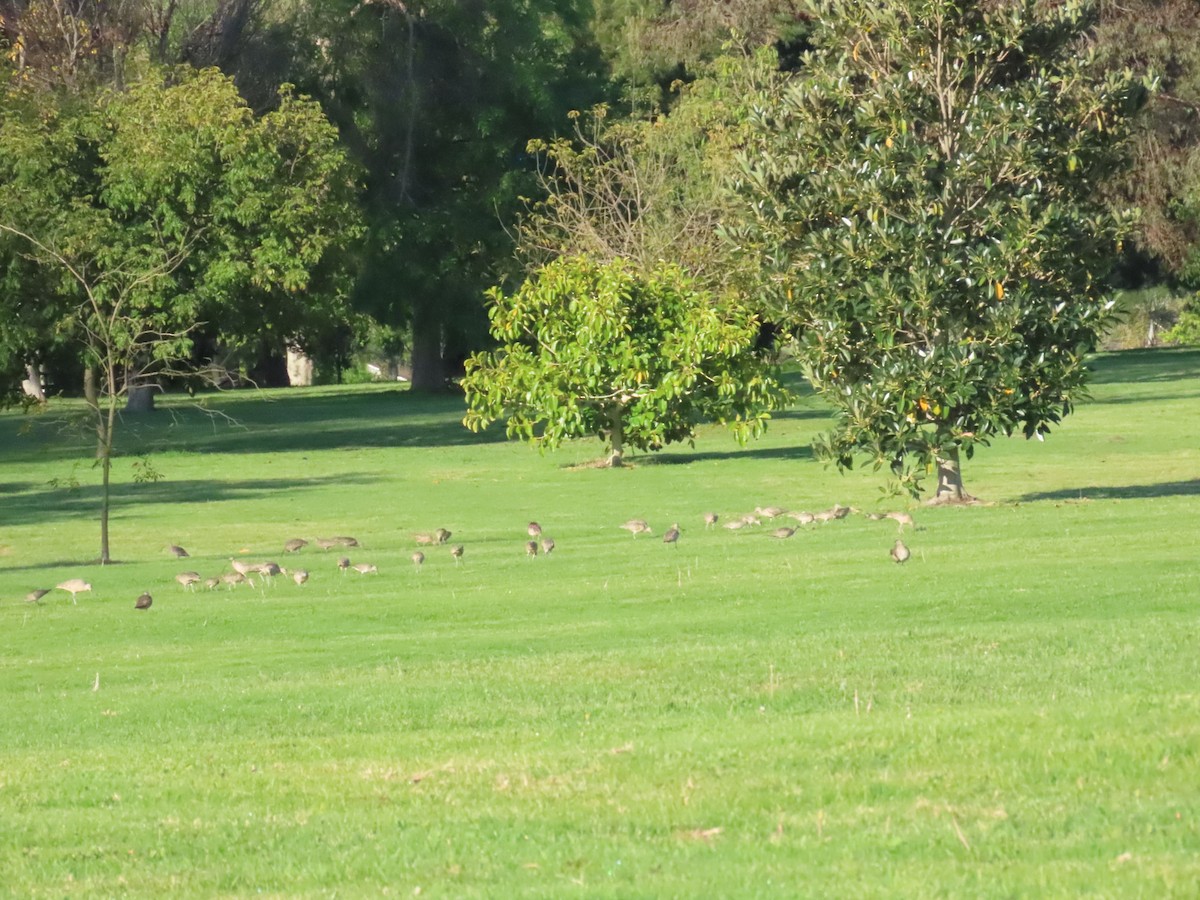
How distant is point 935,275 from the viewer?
2373 cm

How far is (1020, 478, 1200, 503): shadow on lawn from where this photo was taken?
27.1 metres

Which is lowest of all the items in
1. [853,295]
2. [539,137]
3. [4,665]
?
[4,665]

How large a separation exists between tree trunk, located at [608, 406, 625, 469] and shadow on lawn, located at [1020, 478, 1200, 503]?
10.8 meters

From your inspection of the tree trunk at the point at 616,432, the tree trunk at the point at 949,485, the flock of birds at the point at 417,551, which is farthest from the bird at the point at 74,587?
the tree trunk at the point at 616,432

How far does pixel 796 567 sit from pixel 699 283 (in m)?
24.5

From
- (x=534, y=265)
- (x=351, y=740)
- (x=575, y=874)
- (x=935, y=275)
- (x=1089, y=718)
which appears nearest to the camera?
(x=575, y=874)

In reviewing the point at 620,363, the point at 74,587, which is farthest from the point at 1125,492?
the point at 74,587

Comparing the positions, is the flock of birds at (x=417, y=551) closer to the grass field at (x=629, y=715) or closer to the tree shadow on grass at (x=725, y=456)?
the grass field at (x=629, y=715)

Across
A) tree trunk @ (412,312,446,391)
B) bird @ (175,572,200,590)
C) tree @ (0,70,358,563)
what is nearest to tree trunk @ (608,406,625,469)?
tree @ (0,70,358,563)

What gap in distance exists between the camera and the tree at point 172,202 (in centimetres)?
4275

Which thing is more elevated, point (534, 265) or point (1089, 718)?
point (534, 265)

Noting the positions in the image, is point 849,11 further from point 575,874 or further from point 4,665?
point 575,874

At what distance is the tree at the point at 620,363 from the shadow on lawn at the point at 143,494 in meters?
3.93

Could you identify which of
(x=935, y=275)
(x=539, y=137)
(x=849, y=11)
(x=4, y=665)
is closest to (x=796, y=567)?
(x=935, y=275)
